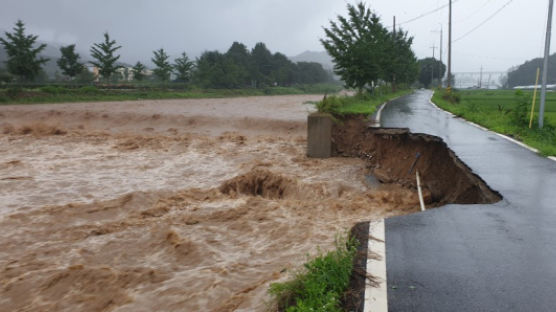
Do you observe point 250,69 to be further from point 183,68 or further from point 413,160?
point 413,160

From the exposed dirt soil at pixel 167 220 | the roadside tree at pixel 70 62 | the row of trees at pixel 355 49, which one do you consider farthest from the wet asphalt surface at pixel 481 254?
the roadside tree at pixel 70 62

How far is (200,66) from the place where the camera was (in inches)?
3238

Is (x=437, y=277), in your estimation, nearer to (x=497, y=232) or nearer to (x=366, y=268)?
(x=366, y=268)

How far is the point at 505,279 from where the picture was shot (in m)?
3.45

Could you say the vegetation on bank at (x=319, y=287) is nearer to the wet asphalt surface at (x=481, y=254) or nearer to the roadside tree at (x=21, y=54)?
the wet asphalt surface at (x=481, y=254)

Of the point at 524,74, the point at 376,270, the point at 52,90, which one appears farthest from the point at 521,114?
the point at 524,74

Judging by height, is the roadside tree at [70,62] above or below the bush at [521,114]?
above

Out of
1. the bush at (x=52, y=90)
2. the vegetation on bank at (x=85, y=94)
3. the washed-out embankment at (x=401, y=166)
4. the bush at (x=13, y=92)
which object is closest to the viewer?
the washed-out embankment at (x=401, y=166)

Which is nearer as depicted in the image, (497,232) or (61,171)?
(497,232)

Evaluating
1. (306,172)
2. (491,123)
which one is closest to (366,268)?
(306,172)

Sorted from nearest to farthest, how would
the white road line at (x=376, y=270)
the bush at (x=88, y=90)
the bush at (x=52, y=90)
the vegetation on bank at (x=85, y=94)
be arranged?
1. the white road line at (x=376, y=270)
2. the vegetation on bank at (x=85, y=94)
3. the bush at (x=52, y=90)
4. the bush at (x=88, y=90)

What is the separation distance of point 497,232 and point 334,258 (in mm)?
1944

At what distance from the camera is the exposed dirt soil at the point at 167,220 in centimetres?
556

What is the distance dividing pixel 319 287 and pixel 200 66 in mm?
82380
